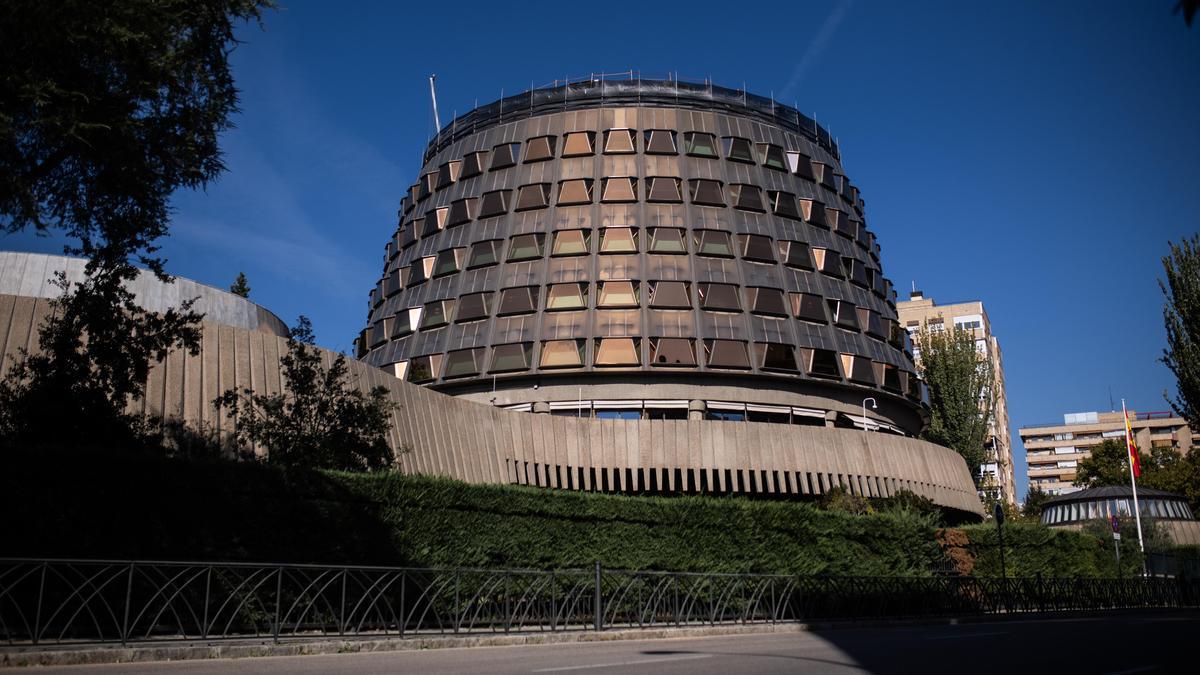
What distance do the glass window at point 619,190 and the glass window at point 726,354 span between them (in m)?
9.99

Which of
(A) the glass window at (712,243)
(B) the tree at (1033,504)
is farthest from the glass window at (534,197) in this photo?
(B) the tree at (1033,504)

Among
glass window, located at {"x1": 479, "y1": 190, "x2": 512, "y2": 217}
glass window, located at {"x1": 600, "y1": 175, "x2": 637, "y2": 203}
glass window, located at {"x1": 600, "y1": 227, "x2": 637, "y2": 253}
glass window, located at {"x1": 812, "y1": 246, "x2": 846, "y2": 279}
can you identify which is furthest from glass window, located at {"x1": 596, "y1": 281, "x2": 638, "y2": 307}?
glass window, located at {"x1": 812, "y1": 246, "x2": 846, "y2": 279}

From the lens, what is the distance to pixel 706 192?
54.8 meters

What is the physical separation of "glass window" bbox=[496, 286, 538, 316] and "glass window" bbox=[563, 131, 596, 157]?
922 centimetres

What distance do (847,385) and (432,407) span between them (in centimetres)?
2580

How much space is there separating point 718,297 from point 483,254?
45.4 feet

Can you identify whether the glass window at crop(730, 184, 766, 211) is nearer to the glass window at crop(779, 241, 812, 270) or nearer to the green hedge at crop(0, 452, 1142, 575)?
the glass window at crop(779, 241, 812, 270)

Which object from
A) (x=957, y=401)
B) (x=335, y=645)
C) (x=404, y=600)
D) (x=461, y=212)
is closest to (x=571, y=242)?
(x=461, y=212)

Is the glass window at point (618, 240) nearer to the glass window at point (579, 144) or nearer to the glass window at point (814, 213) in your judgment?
the glass window at point (579, 144)

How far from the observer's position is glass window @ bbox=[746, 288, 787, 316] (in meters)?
51.9

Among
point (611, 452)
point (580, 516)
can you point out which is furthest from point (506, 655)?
point (611, 452)

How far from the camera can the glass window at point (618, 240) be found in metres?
52.4

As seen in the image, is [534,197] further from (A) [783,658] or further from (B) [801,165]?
(A) [783,658]

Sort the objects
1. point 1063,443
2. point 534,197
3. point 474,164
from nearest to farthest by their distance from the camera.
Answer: point 534,197 < point 474,164 < point 1063,443
